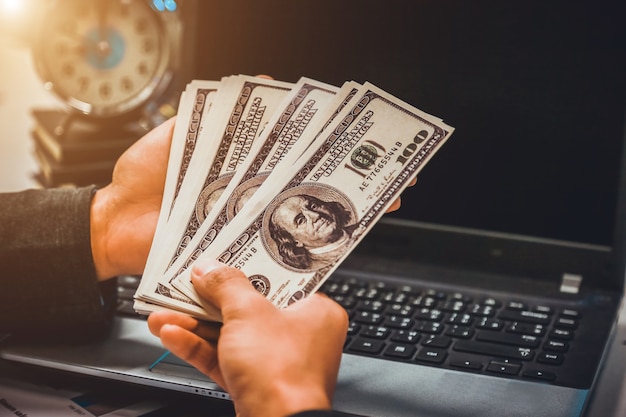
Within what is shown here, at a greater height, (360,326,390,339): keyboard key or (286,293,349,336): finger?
(286,293,349,336): finger

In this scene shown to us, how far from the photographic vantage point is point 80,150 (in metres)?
1.31

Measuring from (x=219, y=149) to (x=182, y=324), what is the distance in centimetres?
21

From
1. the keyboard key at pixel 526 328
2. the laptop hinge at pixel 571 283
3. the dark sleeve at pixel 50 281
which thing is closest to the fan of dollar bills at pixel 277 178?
the dark sleeve at pixel 50 281

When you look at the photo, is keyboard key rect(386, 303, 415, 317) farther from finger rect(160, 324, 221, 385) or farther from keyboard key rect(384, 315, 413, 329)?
finger rect(160, 324, 221, 385)

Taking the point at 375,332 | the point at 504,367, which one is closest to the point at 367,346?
the point at 375,332

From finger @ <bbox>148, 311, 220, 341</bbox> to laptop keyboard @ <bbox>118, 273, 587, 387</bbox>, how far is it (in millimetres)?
164

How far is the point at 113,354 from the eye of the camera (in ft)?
2.74

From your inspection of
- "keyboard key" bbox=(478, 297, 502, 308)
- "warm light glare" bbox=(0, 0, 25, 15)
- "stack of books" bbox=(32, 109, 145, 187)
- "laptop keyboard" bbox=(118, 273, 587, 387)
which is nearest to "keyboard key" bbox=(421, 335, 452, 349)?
"laptop keyboard" bbox=(118, 273, 587, 387)

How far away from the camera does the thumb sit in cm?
68

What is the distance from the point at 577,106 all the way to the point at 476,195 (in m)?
0.16

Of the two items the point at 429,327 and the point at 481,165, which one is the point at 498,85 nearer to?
the point at 481,165

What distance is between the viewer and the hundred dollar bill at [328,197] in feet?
2.51

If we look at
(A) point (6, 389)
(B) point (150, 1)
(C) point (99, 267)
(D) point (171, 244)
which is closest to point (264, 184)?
(D) point (171, 244)

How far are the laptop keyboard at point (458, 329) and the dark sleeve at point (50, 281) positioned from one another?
60mm
